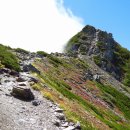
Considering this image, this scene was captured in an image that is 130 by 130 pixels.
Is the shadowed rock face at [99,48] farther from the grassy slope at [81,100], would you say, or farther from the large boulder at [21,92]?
the large boulder at [21,92]

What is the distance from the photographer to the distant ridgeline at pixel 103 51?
156625 millimetres

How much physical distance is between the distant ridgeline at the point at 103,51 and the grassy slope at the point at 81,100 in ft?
185

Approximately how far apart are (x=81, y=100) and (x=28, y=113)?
2665cm

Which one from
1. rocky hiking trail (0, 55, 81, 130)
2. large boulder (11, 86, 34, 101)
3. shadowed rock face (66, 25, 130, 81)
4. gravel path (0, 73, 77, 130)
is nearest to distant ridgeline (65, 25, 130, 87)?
shadowed rock face (66, 25, 130, 81)

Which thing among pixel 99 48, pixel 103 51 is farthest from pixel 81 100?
pixel 103 51

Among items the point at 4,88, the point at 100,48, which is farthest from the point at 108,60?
the point at 4,88

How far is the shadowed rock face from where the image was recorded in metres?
156

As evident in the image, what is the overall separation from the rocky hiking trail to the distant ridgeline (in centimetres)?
11624

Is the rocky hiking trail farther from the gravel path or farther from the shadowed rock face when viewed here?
the shadowed rock face

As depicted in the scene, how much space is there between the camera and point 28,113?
27844 millimetres

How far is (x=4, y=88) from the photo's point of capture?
32.7 m

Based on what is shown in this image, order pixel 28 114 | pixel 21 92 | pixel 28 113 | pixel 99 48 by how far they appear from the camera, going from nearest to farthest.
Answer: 1. pixel 28 114
2. pixel 28 113
3. pixel 21 92
4. pixel 99 48

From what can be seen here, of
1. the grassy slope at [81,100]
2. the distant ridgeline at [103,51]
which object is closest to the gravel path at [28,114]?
the grassy slope at [81,100]

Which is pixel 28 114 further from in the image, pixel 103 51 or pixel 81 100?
pixel 103 51
